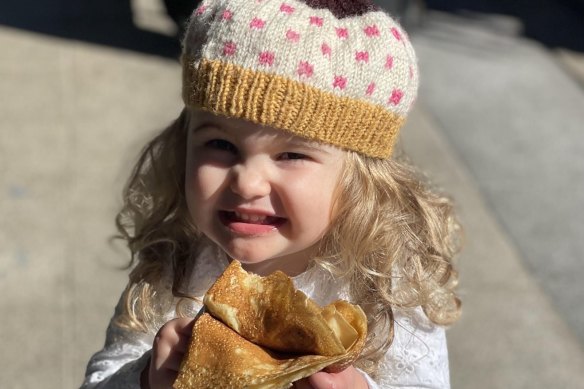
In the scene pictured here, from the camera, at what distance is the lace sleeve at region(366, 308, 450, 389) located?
2068 millimetres

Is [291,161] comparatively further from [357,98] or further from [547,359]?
[547,359]

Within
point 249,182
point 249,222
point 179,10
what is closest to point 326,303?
point 249,222

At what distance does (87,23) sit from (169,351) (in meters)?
5.21

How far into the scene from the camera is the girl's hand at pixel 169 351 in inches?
68.7

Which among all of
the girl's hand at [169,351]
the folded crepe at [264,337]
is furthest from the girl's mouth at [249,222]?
the girl's hand at [169,351]

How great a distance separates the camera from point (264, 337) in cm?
169

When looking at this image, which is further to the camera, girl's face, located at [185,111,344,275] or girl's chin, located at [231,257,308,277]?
girl's chin, located at [231,257,308,277]

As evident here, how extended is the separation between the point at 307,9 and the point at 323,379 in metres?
0.78

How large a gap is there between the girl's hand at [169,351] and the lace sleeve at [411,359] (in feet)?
1.79

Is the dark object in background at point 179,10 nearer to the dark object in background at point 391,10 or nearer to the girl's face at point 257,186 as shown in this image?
the dark object in background at point 391,10

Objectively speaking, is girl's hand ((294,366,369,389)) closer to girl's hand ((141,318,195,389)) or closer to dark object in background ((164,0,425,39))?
girl's hand ((141,318,195,389))

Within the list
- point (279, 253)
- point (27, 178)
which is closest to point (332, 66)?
point (279, 253)

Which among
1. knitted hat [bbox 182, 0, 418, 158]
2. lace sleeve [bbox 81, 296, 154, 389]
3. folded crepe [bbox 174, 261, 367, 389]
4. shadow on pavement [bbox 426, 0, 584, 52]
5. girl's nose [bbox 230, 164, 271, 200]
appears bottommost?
shadow on pavement [bbox 426, 0, 584, 52]

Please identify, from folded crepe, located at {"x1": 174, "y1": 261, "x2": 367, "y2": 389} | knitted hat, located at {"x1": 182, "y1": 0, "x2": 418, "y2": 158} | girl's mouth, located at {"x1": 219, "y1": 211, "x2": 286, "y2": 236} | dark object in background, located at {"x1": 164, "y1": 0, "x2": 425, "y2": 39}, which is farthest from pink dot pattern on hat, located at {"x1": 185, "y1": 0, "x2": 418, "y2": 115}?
dark object in background, located at {"x1": 164, "y1": 0, "x2": 425, "y2": 39}
